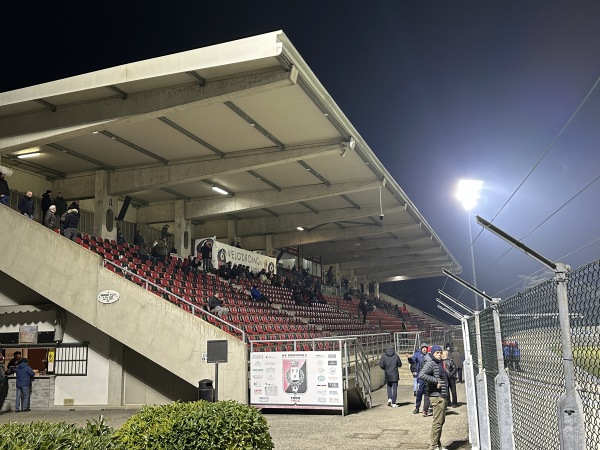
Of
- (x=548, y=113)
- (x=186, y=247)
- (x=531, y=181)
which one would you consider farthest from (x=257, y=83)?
Answer: (x=548, y=113)

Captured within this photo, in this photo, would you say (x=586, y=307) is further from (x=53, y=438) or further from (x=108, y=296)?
(x=108, y=296)

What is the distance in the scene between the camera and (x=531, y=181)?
90.2m

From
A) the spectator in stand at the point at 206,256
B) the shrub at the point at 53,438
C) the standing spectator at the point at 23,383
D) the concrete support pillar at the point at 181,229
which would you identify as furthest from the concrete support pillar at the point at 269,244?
the shrub at the point at 53,438

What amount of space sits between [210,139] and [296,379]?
919 cm

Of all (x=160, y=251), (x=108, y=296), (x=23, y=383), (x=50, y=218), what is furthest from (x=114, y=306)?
(x=160, y=251)

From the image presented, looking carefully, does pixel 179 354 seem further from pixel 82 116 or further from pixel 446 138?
pixel 446 138

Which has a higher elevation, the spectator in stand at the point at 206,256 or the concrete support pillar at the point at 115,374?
the spectator in stand at the point at 206,256

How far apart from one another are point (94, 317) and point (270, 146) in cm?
835

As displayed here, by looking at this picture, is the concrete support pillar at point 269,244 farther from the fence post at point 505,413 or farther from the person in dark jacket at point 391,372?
the fence post at point 505,413

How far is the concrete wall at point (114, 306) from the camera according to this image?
16031mm

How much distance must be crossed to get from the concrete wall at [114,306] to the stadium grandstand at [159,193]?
0.13ft

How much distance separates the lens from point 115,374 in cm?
1809

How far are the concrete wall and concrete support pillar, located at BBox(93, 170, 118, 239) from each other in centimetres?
470

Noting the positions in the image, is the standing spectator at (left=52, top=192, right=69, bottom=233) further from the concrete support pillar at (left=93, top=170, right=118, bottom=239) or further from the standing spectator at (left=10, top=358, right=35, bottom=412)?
the standing spectator at (left=10, top=358, right=35, bottom=412)
